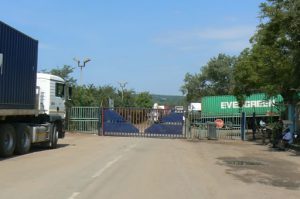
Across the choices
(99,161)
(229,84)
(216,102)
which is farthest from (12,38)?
(229,84)

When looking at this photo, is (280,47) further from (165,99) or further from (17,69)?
(165,99)

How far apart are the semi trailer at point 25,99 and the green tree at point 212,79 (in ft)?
209

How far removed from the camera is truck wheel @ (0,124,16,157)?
2027 centimetres

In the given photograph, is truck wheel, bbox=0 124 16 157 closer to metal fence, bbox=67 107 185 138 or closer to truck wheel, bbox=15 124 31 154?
truck wheel, bbox=15 124 31 154

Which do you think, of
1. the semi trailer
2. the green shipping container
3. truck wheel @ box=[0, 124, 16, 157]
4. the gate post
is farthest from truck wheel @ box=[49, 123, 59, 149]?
the green shipping container

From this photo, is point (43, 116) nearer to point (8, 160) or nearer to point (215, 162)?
point (8, 160)

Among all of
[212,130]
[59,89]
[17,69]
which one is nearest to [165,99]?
[212,130]

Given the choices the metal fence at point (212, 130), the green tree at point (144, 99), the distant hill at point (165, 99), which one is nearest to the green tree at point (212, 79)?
the green tree at point (144, 99)

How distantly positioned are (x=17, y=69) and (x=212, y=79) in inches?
2904

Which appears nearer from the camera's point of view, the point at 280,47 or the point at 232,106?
the point at 280,47

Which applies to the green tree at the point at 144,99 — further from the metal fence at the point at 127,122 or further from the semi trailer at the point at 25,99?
the semi trailer at the point at 25,99

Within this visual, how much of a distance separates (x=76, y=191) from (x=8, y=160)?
8571 mm

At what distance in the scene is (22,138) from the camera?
72.9ft

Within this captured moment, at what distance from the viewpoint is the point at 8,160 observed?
19.3 meters
